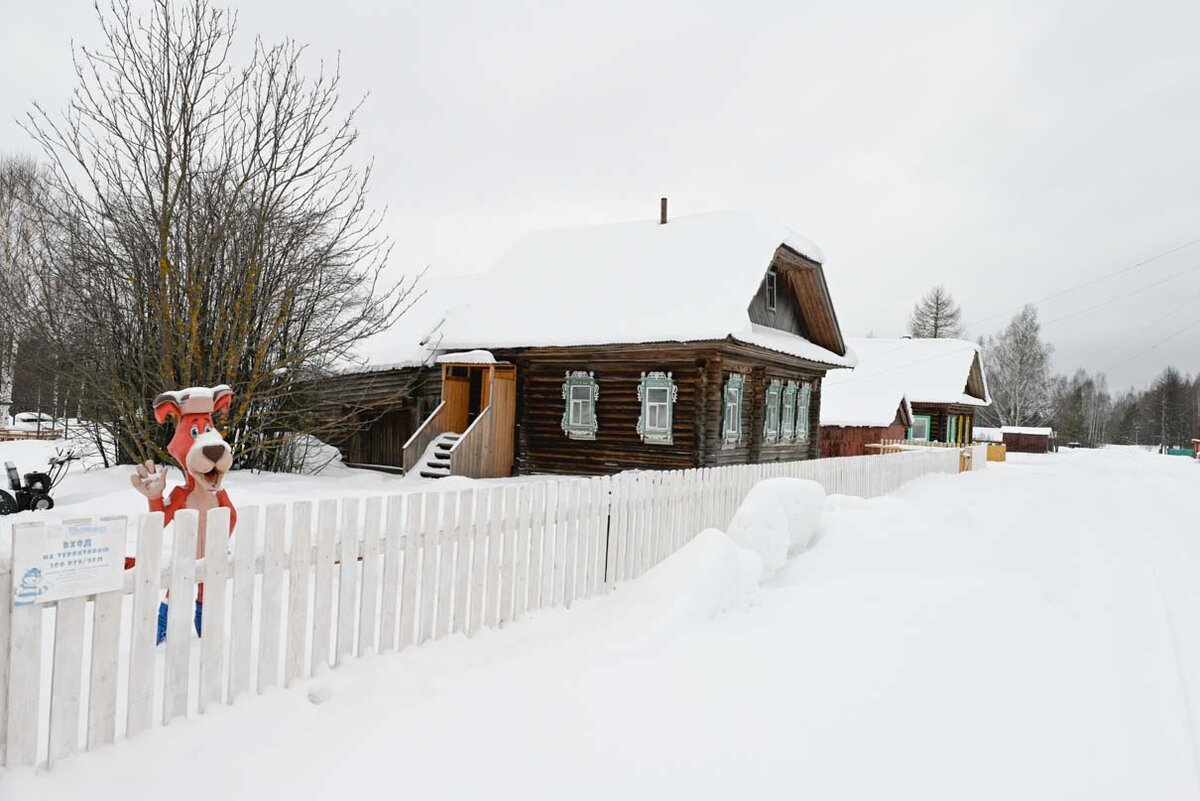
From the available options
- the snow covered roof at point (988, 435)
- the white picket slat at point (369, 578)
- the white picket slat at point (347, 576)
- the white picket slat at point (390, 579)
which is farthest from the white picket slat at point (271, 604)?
the snow covered roof at point (988, 435)

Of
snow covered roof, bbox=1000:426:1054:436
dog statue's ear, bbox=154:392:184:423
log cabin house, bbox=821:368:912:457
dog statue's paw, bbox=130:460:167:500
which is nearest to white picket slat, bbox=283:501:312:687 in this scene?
dog statue's paw, bbox=130:460:167:500

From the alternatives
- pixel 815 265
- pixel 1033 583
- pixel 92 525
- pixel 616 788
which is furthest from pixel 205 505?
pixel 815 265

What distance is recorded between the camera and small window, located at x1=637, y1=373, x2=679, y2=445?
15000 millimetres

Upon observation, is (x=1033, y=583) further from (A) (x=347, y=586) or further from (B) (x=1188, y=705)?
(A) (x=347, y=586)

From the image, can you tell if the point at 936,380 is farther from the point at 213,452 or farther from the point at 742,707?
the point at 213,452

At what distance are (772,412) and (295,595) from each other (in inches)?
613

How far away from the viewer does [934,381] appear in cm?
3653

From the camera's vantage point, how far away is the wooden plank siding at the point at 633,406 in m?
14.6

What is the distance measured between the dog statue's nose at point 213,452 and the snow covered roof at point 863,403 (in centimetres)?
2674

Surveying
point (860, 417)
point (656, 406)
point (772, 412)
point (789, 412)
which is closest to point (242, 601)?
point (656, 406)

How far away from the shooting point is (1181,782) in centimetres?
317

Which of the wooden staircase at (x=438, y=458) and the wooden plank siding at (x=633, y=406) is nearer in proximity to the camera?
the wooden plank siding at (x=633, y=406)

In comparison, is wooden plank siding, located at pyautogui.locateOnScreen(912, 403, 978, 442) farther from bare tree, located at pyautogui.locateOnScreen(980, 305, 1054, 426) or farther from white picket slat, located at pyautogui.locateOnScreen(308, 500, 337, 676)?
white picket slat, located at pyautogui.locateOnScreen(308, 500, 337, 676)

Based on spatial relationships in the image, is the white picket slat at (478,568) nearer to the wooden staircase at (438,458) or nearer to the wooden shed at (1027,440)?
the wooden staircase at (438,458)
